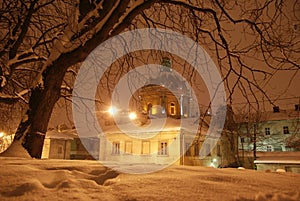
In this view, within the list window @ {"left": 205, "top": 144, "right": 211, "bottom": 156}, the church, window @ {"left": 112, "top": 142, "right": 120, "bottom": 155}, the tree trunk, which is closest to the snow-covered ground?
the tree trunk

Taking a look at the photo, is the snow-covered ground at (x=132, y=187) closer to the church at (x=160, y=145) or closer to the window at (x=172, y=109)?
the church at (x=160, y=145)

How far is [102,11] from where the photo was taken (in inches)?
231

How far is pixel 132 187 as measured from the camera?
2.82 metres

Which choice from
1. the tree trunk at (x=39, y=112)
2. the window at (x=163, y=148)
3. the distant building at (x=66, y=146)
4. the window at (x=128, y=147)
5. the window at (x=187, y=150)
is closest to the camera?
the tree trunk at (x=39, y=112)

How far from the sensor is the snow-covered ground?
2.54m

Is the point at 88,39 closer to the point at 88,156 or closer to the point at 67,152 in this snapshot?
the point at 67,152

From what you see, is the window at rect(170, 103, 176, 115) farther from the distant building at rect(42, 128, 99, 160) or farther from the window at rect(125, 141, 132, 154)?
the window at rect(125, 141, 132, 154)

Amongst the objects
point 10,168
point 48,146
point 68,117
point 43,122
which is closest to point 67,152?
point 48,146

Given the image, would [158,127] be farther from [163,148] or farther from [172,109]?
[172,109]

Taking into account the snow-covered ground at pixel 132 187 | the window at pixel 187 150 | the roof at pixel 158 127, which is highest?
the roof at pixel 158 127

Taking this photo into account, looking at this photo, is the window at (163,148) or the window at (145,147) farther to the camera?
the window at (145,147)

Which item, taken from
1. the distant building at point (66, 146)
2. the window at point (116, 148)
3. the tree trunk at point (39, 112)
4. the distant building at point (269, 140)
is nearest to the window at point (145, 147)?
the window at point (116, 148)

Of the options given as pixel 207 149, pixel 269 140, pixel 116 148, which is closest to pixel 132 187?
pixel 116 148

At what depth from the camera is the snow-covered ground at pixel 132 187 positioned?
2.54m
